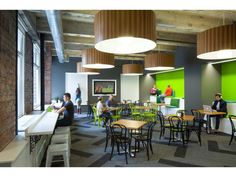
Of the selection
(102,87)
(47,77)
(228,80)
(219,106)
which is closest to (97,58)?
(219,106)

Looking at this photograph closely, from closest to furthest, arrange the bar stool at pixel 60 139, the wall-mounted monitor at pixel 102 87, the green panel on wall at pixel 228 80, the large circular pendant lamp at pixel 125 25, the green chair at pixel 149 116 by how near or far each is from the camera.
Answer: the large circular pendant lamp at pixel 125 25, the bar stool at pixel 60 139, the green panel on wall at pixel 228 80, the green chair at pixel 149 116, the wall-mounted monitor at pixel 102 87

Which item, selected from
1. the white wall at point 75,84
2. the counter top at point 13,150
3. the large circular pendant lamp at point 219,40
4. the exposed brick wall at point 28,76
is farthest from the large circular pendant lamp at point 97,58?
the white wall at point 75,84

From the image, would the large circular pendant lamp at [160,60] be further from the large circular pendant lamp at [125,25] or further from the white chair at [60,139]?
the large circular pendant lamp at [125,25]

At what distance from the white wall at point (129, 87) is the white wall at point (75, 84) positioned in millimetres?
2425

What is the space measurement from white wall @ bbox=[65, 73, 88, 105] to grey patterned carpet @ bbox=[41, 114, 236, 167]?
220 inches

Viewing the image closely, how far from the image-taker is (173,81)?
33.1 feet

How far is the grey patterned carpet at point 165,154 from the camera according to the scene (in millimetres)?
3746

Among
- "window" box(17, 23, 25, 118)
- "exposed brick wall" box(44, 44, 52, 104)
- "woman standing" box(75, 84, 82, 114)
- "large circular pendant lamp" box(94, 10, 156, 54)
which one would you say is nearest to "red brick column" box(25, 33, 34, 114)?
"window" box(17, 23, 25, 118)

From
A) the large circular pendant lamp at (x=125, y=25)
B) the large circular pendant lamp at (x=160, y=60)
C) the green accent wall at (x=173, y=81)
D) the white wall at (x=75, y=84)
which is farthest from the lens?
the white wall at (x=75, y=84)

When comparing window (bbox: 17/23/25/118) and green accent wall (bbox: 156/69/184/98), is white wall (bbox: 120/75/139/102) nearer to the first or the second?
green accent wall (bbox: 156/69/184/98)
